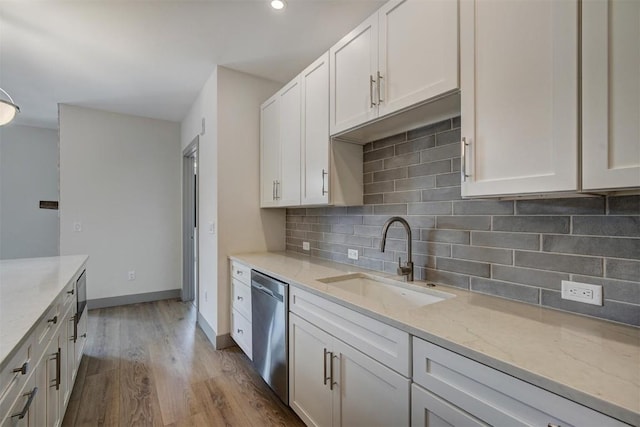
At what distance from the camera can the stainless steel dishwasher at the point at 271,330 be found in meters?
1.87

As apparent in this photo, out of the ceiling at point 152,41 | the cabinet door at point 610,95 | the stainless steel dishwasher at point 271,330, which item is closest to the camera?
the cabinet door at point 610,95

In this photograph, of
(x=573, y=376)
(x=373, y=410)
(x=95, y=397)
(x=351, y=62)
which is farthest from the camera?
(x=95, y=397)

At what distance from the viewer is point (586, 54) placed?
0.89 meters

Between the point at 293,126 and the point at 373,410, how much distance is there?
6.49ft

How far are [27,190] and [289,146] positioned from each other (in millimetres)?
4450

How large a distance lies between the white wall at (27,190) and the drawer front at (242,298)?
3.36 metres

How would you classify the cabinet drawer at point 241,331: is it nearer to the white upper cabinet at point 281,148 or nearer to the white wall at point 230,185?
the white wall at point 230,185

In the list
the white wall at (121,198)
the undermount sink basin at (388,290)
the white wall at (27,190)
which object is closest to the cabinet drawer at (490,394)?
the undermount sink basin at (388,290)

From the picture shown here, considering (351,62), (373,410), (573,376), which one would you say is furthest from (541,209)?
(351,62)

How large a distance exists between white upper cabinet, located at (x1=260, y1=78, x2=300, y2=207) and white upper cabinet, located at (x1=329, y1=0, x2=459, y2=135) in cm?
52

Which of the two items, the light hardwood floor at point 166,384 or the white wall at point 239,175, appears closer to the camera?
the light hardwood floor at point 166,384

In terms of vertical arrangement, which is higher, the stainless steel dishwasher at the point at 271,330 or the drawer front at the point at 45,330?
the drawer front at the point at 45,330

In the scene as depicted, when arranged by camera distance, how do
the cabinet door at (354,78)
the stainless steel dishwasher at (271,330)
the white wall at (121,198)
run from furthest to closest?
the white wall at (121,198) → the stainless steel dishwasher at (271,330) → the cabinet door at (354,78)

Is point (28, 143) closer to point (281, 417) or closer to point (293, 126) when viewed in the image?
point (293, 126)
